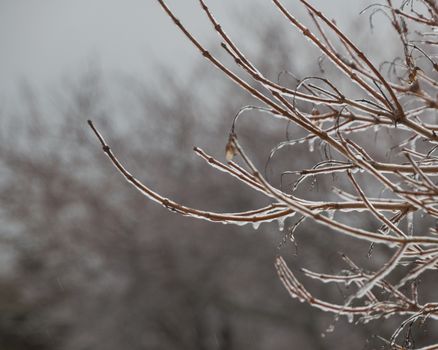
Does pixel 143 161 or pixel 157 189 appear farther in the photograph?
pixel 143 161

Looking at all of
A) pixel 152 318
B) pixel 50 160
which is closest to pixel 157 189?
pixel 152 318

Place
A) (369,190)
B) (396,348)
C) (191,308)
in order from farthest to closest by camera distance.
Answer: (191,308), (369,190), (396,348)

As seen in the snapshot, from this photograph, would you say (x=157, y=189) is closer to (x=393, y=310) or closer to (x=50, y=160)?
(x=50, y=160)

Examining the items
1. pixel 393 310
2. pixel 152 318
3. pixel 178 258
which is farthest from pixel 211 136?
pixel 393 310

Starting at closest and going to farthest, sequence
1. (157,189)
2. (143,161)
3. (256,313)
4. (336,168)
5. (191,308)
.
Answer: (336,168) < (256,313) < (191,308) < (157,189) < (143,161)

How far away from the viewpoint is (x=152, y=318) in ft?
56.4

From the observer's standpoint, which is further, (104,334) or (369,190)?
(104,334)

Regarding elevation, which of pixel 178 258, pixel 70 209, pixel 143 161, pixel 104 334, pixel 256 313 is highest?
pixel 143 161

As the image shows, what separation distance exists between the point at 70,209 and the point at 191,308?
272 inches

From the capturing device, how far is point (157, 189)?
18.9 meters

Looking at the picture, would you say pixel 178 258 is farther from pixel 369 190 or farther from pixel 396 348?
pixel 396 348

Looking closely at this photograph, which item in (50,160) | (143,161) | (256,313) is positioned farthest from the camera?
(50,160)

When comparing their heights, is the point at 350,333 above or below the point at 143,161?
below

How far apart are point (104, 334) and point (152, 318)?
53.7 inches
